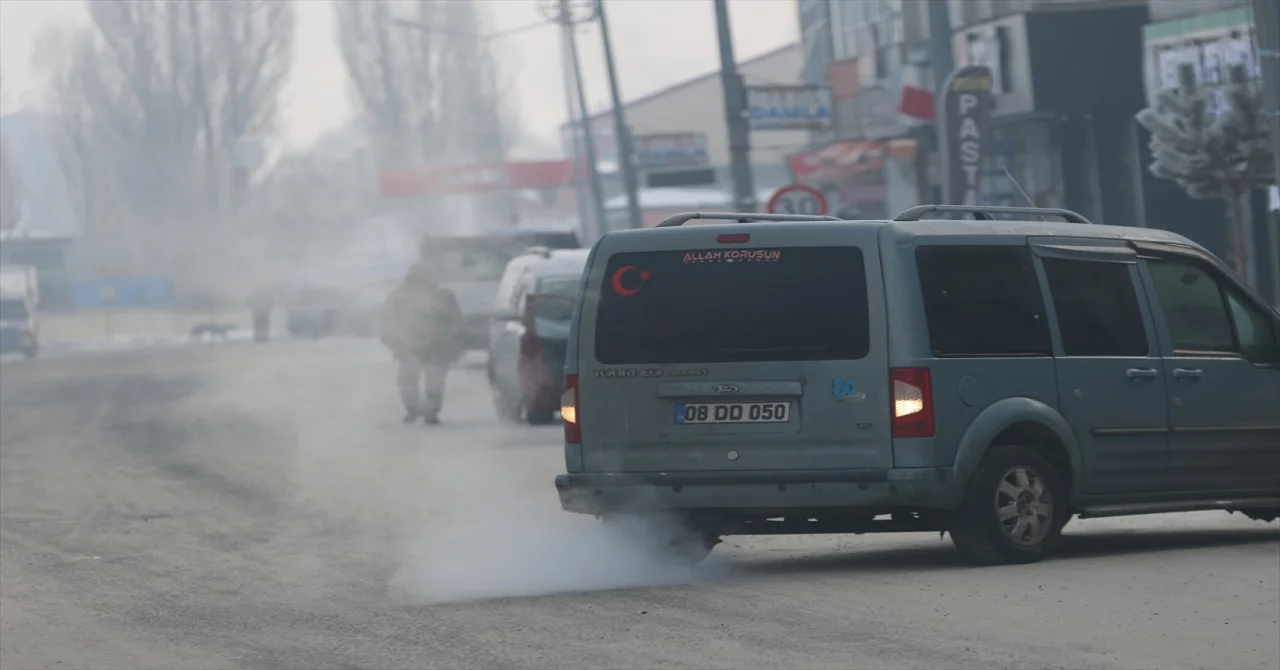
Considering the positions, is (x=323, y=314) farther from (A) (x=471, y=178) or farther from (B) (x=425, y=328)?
(B) (x=425, y=328)

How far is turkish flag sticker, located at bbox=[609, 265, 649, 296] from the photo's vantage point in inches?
369

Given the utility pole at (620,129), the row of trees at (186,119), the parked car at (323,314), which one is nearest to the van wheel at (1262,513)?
the row of trees at (186,119)

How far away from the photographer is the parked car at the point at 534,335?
20531mm

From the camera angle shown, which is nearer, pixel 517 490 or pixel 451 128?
pixel 517 490

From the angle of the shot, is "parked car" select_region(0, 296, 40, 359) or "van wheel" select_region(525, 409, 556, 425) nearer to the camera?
"van wheel" select_region(525, 409, 556, 425)

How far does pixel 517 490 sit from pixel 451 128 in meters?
59.1

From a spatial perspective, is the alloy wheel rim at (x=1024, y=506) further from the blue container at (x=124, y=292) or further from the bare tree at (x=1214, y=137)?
the blue container at (x=124, y=292)

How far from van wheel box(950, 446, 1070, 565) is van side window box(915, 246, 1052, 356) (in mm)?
494

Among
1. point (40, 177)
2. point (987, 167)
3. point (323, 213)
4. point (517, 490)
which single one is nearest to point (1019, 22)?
point (987, 167)

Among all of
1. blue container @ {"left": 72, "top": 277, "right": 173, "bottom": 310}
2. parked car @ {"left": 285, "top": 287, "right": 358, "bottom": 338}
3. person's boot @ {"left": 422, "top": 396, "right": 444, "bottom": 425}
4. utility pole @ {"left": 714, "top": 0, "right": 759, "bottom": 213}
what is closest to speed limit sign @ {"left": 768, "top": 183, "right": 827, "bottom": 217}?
utility pole @ {"left": 714, "top": 0, "right": 759, "bottom": 213}

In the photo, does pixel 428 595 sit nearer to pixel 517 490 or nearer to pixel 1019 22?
pixel 517 490

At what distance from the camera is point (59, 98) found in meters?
20.7

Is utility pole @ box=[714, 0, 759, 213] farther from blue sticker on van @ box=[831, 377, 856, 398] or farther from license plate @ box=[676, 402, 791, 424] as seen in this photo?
blue sticker on van @ box=[831, 377, 856, 398]

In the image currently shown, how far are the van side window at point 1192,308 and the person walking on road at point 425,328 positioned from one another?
41.3 feet
